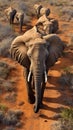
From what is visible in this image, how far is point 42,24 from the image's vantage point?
60.9 feet

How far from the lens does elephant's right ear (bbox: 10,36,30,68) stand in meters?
11.7

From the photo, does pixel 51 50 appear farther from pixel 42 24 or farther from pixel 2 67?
pixel 42 24

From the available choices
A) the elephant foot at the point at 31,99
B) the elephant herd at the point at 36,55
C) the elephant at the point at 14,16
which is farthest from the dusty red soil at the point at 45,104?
the elephant at the point at 14,16

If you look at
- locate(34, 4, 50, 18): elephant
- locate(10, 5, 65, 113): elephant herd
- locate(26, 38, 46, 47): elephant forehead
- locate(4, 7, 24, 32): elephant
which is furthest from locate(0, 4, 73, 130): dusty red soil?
locate(34, 4, 50, 18): elephant

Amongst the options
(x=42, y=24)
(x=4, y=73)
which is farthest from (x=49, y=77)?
(x=42, y=24)

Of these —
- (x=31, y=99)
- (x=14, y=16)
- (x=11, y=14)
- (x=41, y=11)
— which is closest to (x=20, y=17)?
(x=11, y=14)

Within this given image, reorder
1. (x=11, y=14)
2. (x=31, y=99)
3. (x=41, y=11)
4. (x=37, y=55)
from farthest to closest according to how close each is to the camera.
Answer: (x=41, y=11)
(x=11, y=14)
(x=31, y=99)
(x=37, y=55)

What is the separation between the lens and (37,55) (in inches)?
428

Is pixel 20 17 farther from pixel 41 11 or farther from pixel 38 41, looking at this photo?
pixel 38 41

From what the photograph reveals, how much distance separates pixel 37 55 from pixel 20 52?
3.60ft

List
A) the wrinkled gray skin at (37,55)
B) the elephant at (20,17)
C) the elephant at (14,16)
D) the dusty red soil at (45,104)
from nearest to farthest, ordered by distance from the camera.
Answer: the wrinkled gray skin at (37,55), the dusty red soil at (45,104), the elephant at (20,17), the elephant at (14,16)

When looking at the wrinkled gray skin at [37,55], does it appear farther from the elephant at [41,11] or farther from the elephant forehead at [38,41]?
the elephant at [41,11]

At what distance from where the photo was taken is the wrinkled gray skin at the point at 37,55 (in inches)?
425

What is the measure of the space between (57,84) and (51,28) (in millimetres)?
4279
